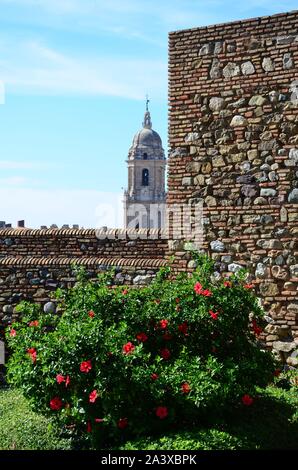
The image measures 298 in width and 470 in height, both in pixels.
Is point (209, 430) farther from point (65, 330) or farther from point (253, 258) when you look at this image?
point (253, 258)

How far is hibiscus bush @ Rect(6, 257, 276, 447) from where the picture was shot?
719cm

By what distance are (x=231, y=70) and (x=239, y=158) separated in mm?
1232

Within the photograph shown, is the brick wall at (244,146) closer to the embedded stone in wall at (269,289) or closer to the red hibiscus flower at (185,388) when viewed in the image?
the embedded stone in wall at (269,289)

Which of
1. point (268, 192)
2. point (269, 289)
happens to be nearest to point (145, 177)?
point (268, 192)

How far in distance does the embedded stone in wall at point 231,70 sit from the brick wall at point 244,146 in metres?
0.01

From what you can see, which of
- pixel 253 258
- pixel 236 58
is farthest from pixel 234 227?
pixel 236 58

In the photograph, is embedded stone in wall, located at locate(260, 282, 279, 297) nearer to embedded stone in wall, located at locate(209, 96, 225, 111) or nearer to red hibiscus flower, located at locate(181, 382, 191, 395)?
embedded stone in wall, located at locate(209, 96, 225, 111)

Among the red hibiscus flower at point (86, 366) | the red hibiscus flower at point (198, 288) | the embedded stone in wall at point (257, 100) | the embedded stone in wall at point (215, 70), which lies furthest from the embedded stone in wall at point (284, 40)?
the red hibiscus flower at point (86, 366)

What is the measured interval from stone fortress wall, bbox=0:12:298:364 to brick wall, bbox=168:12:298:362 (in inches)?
0.5

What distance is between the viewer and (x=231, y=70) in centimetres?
1006

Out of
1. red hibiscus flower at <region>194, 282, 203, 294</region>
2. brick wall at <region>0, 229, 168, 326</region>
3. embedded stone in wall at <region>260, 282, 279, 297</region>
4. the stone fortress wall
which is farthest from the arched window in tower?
red hibiscus flower at <region>194, 282, 203, 294</region>

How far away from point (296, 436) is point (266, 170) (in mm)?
3675

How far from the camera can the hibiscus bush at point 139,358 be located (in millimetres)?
7191

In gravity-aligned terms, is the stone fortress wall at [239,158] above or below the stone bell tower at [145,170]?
below
